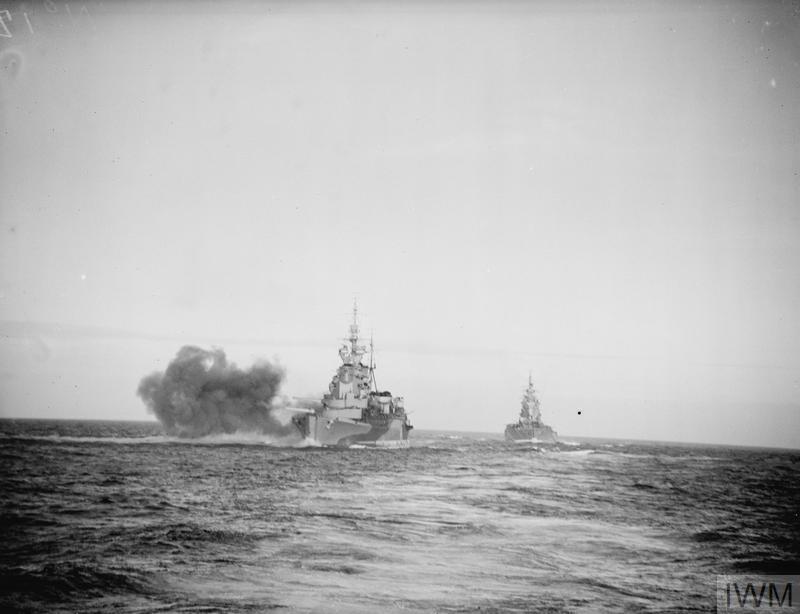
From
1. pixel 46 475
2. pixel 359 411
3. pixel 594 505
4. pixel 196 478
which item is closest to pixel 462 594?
pixel 594 505

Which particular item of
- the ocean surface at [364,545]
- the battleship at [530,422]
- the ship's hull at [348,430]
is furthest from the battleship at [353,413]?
the battleship at [530,422]

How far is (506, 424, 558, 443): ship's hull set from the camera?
10944 centimetres

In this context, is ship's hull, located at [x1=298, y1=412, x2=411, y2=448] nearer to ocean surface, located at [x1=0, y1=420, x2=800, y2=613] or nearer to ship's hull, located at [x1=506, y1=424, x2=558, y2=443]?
ocean surface, located at [x1=0, y1=420, x2=800, y2=613]

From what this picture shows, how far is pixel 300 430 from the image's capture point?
65438 mm

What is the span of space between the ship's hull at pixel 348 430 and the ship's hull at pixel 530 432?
51112mm

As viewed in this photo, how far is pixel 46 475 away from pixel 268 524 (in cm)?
1750

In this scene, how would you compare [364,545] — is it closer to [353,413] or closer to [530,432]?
[353,413]

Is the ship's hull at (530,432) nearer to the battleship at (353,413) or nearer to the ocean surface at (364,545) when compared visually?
the battleship at (353,413)

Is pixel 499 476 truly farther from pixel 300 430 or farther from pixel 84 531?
pixel 300 430

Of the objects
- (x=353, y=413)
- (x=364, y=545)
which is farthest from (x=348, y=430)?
(x=364, y=545)

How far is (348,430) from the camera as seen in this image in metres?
59.9

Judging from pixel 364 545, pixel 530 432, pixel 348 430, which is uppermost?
pixel 364 545

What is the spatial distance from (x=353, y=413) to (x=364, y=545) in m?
48.9

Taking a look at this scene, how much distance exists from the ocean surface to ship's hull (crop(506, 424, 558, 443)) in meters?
82.1
